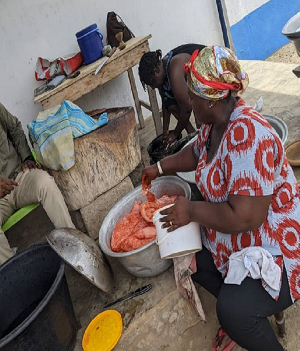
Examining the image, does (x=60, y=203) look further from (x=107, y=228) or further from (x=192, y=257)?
(x=192, y=257)

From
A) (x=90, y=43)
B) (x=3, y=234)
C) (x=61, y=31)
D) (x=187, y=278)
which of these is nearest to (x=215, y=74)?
(x=187, y=278)

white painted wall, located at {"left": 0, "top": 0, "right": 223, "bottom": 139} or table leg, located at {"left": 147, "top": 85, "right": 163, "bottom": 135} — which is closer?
white painted wall, located at {"left": 0, "top": 0, "right": 223, "bottom": 139}

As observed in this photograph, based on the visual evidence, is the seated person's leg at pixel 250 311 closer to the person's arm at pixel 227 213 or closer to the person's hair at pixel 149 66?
the person's arm at pixel 227 213

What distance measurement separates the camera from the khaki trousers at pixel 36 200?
10.3 feet

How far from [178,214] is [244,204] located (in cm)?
41

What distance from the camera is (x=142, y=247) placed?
7.67 ft

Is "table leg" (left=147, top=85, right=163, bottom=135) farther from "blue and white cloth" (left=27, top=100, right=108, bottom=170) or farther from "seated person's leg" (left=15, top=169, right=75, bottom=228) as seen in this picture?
"seated person's leg" (left=15, top=169, right=75, bottom=228)

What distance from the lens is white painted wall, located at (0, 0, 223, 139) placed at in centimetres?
431

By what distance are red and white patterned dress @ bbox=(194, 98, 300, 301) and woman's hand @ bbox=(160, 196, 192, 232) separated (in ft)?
A: 0.44

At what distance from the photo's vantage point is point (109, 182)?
3459 millimetres

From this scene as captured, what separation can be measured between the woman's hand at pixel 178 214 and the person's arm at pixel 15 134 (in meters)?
2.07

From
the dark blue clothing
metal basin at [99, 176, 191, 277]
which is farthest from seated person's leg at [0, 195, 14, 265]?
the dark blue clothing

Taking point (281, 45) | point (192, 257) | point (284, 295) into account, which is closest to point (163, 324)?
point (192, 257)

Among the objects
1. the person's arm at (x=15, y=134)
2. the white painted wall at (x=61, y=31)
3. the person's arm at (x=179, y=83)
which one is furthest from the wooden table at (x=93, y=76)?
the person's arm at (x=179, y=83)
